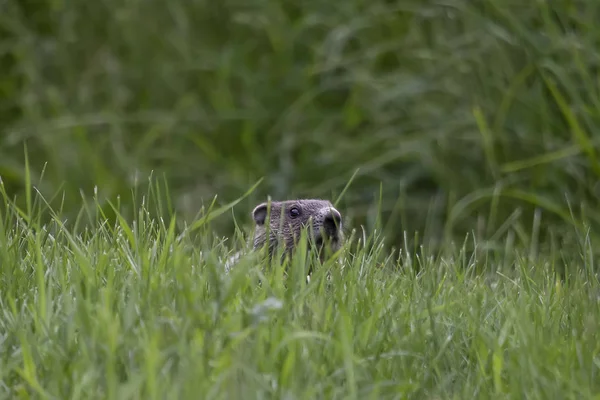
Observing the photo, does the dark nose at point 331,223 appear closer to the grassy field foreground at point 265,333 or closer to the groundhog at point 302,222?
the groundhog at point 302,222

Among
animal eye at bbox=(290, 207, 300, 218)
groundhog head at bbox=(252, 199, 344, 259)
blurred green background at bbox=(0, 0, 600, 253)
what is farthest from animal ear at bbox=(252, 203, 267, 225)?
blurred green background at bbox=(0, 0, 600, 253)

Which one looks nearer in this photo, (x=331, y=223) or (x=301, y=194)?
(x=331, y=223)

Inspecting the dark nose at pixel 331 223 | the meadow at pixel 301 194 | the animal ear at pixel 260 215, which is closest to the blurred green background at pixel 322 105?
the meadow at pixel 301 194

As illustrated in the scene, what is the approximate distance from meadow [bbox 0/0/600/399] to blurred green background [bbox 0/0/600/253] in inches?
0.8

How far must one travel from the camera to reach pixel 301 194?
7.21 meters

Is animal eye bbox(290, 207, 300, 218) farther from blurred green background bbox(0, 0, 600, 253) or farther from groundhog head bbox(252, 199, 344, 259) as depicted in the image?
blurred green background bbox(0, 0, 600, 253)

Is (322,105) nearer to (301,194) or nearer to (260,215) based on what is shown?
(301,194)

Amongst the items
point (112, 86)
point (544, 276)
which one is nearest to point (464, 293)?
point (544, 276)

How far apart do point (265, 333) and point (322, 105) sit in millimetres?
5174

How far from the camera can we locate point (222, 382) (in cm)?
256

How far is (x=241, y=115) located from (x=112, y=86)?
1.18m

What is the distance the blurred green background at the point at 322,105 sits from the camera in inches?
245

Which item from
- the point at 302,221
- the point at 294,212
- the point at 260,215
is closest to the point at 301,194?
the point at 260,215

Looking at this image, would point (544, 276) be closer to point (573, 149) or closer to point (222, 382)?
point (222, 382)
